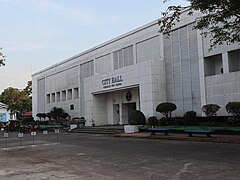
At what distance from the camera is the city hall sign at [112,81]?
34.9 m

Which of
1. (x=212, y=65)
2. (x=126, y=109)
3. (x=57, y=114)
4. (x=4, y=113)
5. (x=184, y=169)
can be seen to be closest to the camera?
(x=184, y=169)

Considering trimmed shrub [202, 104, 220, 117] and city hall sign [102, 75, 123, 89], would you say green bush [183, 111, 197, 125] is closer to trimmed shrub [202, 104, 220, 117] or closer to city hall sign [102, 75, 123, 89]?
trimmed shrub [202, 104, 220, 117]

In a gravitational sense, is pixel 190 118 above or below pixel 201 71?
below

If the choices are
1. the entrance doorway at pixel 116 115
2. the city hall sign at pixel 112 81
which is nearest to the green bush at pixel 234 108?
the city hall sign at pixel 112 81

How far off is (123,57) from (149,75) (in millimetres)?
7430

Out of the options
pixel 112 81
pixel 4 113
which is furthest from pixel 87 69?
pixel 4 113

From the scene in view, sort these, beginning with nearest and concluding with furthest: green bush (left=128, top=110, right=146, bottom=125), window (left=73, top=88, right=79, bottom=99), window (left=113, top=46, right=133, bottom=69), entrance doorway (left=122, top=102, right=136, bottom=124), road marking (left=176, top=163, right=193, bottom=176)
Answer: road marking (left=176, top=163, right=193, bottom=176), green bush (left=128, top=110, right=146, bottom=125), window (left=113, top=46, right=133, bottom=69), entrance doorway (left=122, top=102, right=136, bottom=124), window (left=73, top=88, right=79, bottom=99)

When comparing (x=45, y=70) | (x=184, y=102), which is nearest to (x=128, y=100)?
(x=184, y=102)

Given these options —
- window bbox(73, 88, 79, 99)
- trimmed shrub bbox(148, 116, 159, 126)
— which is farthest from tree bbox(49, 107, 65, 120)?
trimmed shrub bbox(148, 116, 159, 126)

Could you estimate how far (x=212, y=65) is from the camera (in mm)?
27062

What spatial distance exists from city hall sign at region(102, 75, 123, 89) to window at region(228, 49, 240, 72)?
12.6 meters

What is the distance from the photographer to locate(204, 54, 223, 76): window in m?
26.7

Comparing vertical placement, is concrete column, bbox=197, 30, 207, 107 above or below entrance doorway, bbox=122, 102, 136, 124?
above

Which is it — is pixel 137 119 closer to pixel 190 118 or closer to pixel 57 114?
pixel 190 118
